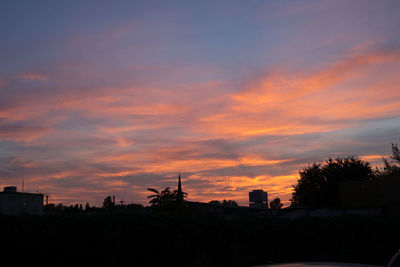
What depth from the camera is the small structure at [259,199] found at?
77125 millimetres

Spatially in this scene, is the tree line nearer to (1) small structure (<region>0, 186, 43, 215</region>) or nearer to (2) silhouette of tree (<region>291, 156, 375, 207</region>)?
(2) silhouette of tree (<region>291, 156, 375, 207</region>)

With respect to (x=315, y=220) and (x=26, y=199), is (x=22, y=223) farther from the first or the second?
(x=26, y=199)

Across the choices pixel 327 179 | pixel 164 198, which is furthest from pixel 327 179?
pixel 164 198

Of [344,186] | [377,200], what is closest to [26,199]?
[344,186]

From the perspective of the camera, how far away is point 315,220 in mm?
16969

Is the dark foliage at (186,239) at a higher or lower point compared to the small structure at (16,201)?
lower

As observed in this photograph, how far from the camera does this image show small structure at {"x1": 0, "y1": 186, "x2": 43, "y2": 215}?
67.7 m

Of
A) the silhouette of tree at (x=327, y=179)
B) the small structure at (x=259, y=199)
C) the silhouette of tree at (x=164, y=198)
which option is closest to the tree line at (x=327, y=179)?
the silhouette of tree at (x=327, y=179)

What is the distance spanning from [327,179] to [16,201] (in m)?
53.5

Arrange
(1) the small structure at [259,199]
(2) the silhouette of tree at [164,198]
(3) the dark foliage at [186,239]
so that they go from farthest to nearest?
(1) the small structure at [259,199] < (2) the silhouette of tree at [164,198] < (3) the dark foliage at [186,239]

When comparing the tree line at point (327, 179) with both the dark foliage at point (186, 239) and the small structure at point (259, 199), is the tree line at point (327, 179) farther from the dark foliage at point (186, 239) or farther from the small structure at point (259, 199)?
the dark foliage at point (186, 239)

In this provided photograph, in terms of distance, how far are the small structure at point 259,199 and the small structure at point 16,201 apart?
3930 centimetres

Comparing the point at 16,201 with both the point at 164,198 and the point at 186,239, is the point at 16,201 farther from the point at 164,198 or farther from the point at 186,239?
the point at 186,239

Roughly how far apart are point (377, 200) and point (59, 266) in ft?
124
